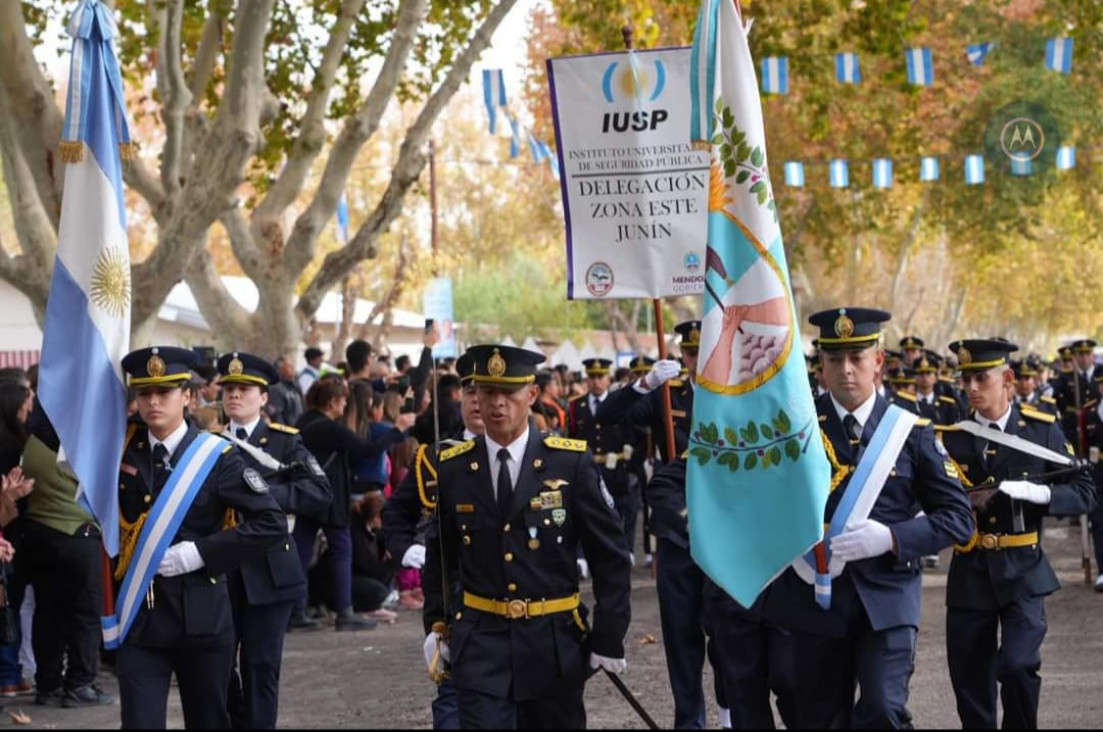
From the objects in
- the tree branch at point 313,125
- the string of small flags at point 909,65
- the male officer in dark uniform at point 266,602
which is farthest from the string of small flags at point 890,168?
the male officer in dark uniform at point 266,602

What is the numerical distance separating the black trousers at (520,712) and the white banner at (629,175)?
248cm

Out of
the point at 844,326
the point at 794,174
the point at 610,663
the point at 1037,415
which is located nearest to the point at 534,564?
the point at 610,663

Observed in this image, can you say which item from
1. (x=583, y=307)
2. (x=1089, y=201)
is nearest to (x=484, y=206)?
(x=583, y=307)

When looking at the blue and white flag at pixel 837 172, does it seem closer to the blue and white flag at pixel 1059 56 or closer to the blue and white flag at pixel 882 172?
the blue and white flag at pixel 882 172

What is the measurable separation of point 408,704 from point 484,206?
2166 inches

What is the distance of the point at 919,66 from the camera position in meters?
25.3

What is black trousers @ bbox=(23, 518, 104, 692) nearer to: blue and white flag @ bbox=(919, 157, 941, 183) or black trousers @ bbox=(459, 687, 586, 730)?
black trousers @ bbox=(459, 687, 586, 730)

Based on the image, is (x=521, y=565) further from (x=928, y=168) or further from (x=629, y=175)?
(x=928, y=168)

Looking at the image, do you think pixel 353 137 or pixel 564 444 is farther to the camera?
pixel 353 137

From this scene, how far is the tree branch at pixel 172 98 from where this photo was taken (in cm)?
1689

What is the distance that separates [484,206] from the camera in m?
65.2

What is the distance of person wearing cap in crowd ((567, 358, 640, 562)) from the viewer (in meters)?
17.7

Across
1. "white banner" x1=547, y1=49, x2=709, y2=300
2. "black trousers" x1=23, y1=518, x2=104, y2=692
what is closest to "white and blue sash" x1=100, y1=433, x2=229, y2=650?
"white banner" x1=547, y1=49, x2=709, y2=300

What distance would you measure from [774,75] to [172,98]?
9427mm
